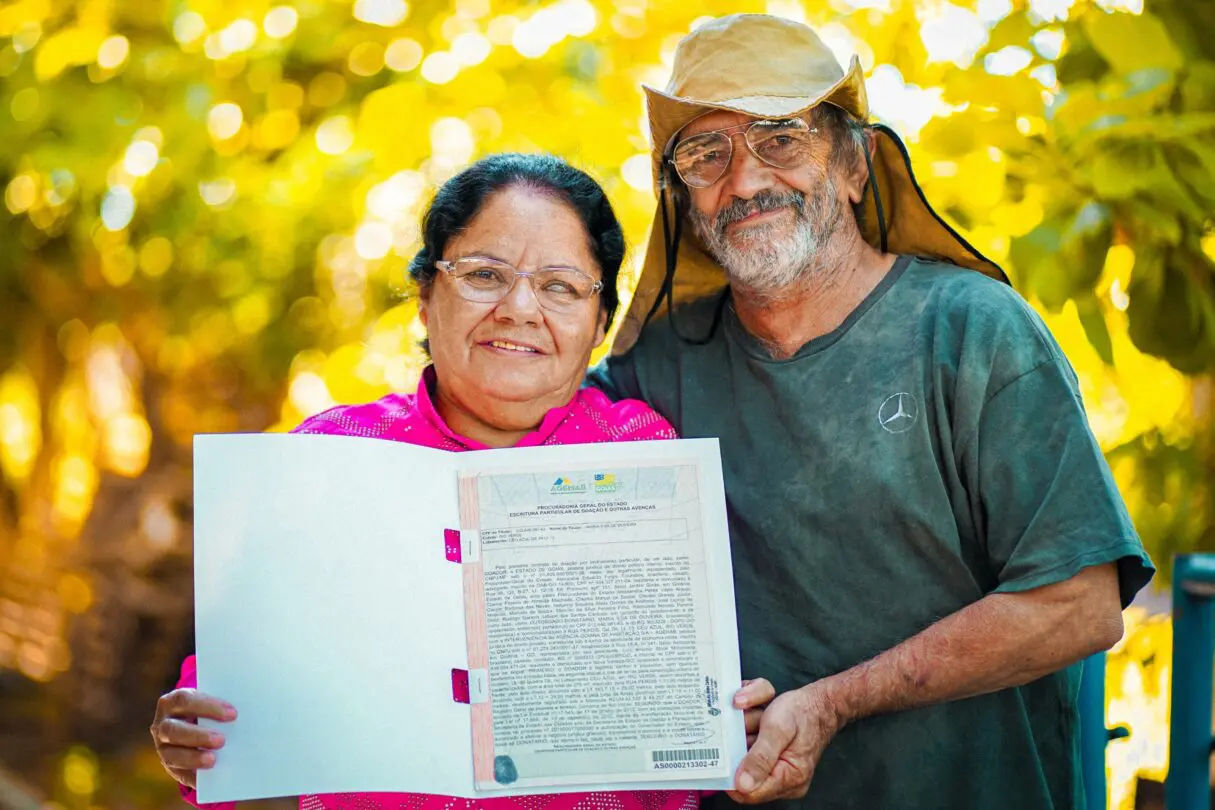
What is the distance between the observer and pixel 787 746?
2252 mm

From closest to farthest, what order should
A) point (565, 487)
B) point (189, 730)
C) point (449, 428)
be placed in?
point (189, 730) < point (565, 487) < point (449, 428)

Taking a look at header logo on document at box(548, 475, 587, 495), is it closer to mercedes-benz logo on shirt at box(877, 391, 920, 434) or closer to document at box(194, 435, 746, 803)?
document at box(194, 435, 746, 803)

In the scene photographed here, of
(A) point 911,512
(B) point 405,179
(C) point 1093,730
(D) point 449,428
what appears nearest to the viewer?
→ (A) point 911,512

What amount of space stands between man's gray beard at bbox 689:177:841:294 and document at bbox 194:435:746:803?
2.03 ft

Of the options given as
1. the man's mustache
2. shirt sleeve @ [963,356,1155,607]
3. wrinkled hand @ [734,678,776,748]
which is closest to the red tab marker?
wrinkled hand @ [734,678,776,748]

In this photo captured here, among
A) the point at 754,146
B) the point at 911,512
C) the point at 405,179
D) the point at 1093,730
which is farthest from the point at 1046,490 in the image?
the point at 405,179

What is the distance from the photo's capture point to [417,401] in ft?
8.62

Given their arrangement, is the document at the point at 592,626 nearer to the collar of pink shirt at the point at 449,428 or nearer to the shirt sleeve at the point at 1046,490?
the collar of pink shirt at the point at 449,428

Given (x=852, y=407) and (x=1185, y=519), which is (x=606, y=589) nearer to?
(x=852, y=407)

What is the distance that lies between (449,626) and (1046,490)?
114cm

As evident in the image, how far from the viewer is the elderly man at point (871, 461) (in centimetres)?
225

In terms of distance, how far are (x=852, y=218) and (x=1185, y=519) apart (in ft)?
4.48

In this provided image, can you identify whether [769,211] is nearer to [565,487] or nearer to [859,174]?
[859,174]

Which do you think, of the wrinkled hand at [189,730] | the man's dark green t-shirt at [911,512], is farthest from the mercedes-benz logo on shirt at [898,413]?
the wrinkled hand at [189,730]
